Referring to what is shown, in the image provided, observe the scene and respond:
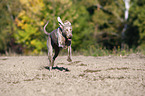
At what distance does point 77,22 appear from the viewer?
1298 inches

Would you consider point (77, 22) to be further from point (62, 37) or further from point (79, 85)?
point (79, 85)

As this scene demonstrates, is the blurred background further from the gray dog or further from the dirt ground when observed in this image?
the dirt ground

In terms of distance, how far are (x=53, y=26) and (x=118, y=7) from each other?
13913mm

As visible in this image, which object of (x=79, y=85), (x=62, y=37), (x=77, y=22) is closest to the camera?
(x=79, y=85)

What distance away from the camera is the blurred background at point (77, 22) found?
30.6 m

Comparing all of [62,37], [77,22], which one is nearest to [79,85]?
[62,37]

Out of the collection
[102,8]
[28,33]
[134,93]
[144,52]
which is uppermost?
[102,8]

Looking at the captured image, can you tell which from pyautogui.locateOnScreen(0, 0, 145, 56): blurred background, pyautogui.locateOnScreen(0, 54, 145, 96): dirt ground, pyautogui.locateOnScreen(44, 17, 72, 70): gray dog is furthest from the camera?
pyautogui.locateOnScreen(0, 0, 145, 56): blurred background

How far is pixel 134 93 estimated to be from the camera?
16.9ft

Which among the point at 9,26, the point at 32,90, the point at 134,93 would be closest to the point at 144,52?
the point at 134,93

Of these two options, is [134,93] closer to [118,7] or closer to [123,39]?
[123,39]

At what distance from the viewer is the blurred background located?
100 feet

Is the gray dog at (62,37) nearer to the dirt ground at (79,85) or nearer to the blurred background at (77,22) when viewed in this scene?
the dirt ground at (79,85)

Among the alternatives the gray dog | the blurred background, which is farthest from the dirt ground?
the blurred background
